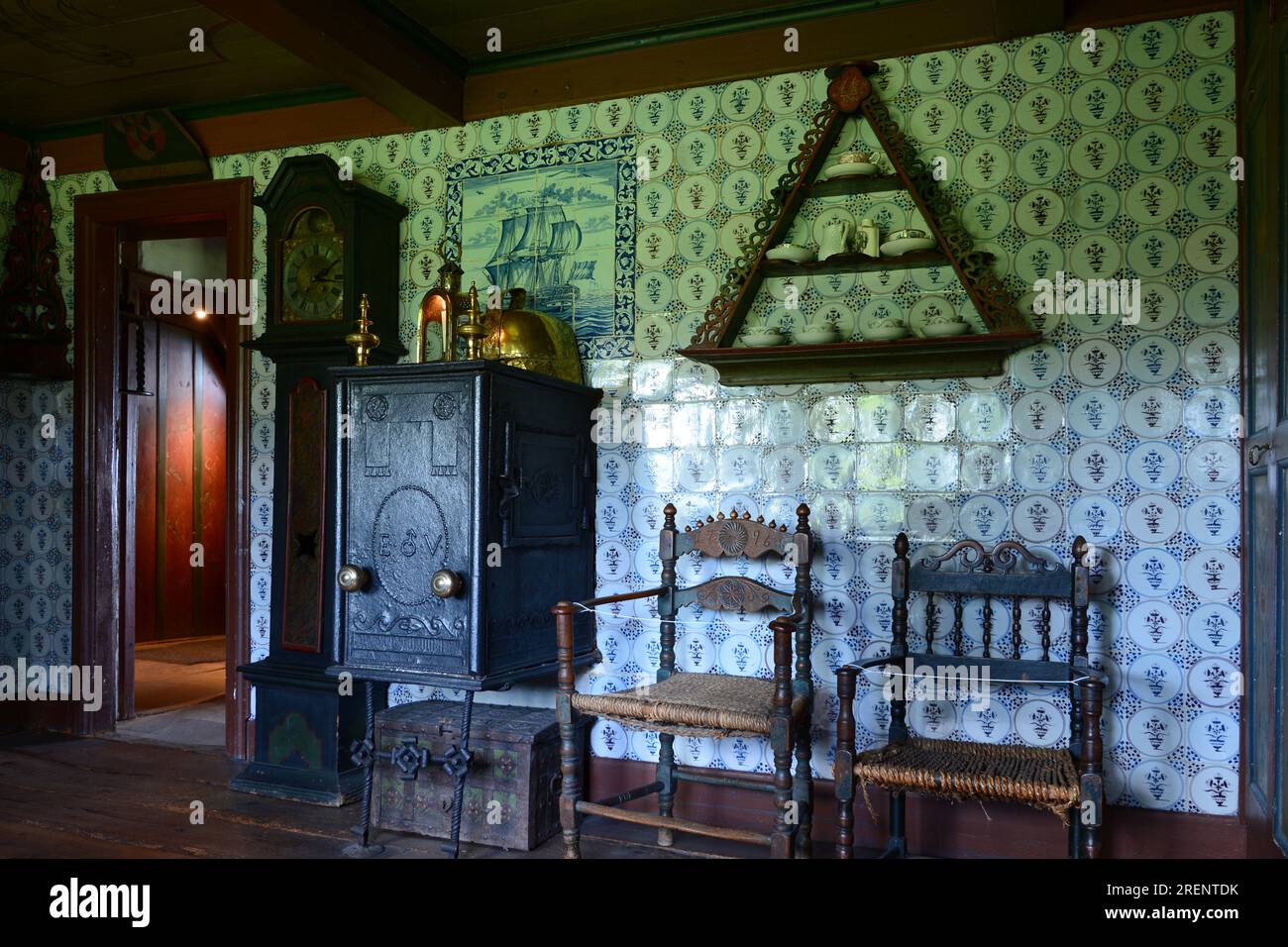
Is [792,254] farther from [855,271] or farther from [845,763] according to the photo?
[845,763]

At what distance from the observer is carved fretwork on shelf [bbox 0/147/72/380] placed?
16.6ft

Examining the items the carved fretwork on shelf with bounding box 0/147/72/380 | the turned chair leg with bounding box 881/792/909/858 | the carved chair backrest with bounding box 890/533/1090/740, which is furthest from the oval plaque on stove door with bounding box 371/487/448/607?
the carved fretwork on shelf with bounding box 0/147/72/380

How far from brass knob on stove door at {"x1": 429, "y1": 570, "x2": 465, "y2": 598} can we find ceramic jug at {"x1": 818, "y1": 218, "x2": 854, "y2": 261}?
177 cm

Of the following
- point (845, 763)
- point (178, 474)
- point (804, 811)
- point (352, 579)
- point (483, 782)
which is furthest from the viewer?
point (178, 474)

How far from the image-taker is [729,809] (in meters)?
3.73

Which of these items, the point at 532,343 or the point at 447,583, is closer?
the point at 447,583

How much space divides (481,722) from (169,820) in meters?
1.24

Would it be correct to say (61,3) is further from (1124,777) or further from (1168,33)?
(1124,777)

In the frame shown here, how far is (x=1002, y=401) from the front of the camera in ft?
11.4

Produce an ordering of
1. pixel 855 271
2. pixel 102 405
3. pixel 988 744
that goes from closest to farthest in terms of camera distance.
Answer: pixel 988 744 → pixel 855 271 → pixel 102 405

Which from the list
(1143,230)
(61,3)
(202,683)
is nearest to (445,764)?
(1143,230)

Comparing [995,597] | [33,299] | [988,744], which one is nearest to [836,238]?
[995,597]

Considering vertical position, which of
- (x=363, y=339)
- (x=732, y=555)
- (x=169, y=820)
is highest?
(x=363, y=339)

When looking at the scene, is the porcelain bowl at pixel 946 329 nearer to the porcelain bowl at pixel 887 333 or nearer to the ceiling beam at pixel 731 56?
the porcelain bowl at pixel 887 333
